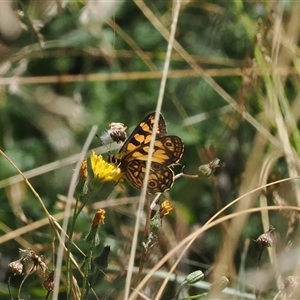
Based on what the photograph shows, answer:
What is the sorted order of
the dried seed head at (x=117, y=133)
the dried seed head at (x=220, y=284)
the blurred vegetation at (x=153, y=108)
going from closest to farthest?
the dried seed head at (x=220, y=284) → the dried seed head at (x=117, y=133) → the blurred vegetation at (x=153, y=108)

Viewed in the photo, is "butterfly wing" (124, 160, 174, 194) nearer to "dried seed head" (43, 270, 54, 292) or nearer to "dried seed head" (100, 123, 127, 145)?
"dried seed head" (100, 123, 127, 145)

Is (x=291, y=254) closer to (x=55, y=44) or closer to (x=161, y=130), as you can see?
(x=161, y=130)

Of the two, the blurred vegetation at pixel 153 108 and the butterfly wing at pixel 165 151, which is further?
the blurred vegetation at pixel 153 108

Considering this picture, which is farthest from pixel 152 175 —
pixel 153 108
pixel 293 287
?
pixel 153 108

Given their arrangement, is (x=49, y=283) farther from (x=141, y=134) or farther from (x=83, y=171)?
(x=141, y=134)

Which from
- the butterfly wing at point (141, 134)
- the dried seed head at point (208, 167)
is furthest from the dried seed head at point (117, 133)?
the dried seed head at point (208, 167)

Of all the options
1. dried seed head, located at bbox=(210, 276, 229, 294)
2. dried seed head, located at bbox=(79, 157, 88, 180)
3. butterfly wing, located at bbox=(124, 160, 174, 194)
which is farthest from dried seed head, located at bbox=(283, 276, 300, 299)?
dried seed head, located at bbox=(79, 157, 88, 180)

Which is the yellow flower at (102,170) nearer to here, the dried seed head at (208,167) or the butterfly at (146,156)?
the butterfly at (146,156)
